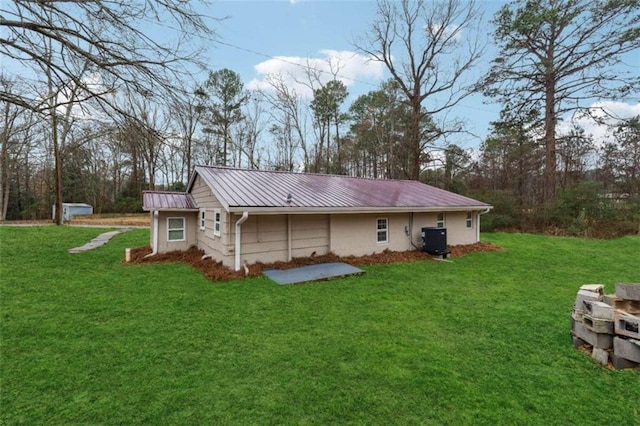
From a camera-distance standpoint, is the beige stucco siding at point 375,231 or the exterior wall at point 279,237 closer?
the exterior wall at point 279,237

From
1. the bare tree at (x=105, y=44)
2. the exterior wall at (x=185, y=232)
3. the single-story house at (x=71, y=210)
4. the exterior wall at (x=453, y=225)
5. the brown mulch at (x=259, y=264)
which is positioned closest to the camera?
the bare tree at (x=105, y=44)

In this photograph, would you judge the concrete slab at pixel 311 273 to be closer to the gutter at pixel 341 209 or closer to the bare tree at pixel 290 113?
the gutter at pixel 341 209

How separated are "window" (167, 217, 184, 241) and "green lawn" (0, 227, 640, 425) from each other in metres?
3.01

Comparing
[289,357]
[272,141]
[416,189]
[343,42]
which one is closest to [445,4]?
[343,42]

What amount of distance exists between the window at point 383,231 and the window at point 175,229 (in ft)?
22.2

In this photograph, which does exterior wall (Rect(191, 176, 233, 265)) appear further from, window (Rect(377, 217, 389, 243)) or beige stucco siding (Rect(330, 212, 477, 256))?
window (Rect(377, 217, 389, 243))

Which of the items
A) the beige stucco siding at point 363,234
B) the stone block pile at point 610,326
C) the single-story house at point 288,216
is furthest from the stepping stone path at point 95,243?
the stone block pile at point 610,326

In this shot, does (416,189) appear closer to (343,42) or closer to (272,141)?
(343,42)

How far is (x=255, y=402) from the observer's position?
264 centimetres

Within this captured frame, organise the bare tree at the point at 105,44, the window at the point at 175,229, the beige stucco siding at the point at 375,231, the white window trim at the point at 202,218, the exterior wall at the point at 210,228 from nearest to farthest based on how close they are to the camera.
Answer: the bare tree at the point at 105,44 → the exterior wall at the point at 210,228 → the beige stucco siding at the point at 375,231 → the white window trim at the point at 202,218 → the window at the point at 175,229

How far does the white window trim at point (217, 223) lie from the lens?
7.80 m

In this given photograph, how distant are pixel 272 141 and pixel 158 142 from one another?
1972 centimetres

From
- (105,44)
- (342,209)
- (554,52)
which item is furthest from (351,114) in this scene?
(105,44)

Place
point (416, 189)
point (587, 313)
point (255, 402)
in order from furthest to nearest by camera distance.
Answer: point (416, 189), point (587, 313), point (255, 402)
